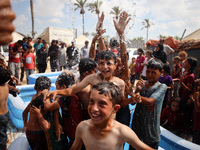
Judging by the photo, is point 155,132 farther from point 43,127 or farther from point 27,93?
point 27,93

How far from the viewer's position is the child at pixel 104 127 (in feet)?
4.53

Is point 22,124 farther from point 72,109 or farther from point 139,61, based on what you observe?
point 139,61

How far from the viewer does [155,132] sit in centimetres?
203

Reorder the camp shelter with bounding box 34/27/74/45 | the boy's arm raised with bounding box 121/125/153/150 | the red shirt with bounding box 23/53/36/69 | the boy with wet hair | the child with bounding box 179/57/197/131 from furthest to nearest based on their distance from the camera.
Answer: the camp shelter with bounding box 34/27/74/45, the red shirt with bounding box 23/53/36/69, the child with bounding box 179/57/197/131, the boy with wet hair, the boy's arm raised with bounding box 121/125/153/150

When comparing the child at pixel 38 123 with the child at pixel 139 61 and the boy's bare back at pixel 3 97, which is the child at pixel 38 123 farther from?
the child at pixel 139 61

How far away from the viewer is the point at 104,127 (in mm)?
1466

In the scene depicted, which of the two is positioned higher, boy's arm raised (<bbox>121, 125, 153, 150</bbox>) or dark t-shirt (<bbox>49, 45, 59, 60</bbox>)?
dark t-shirt (<bbox>49, 45, 59, 60</bbox>)

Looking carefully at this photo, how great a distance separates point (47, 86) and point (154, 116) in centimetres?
148

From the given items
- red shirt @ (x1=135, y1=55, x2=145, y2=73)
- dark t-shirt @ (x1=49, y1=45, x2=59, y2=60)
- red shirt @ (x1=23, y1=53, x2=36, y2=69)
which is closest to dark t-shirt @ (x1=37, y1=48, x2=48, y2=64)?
dark t-shirt @ (x1=49, y1=45, x2=59, y2=60)

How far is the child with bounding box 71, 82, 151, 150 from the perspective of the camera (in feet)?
4.53

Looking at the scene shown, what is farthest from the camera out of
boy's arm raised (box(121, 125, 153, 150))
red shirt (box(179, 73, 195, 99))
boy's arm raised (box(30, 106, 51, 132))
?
red shirt (box(179, 73, 195, 99))

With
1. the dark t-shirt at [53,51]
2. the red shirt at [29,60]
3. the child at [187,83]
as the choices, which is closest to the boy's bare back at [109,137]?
the child at [187,83]

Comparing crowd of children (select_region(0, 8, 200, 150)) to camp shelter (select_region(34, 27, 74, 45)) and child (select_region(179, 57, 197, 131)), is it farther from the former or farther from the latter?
camp shelter (select_region(34, 27, 74, 45))

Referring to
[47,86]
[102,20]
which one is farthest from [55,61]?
[47,86]
